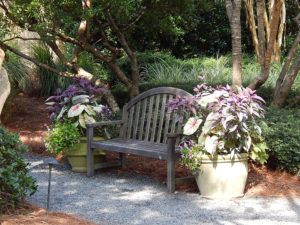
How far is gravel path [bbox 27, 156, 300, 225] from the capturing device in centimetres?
508

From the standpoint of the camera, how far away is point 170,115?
271 inches

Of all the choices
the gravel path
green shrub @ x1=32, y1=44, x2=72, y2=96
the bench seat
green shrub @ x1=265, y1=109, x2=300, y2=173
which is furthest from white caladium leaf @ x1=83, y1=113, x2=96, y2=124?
green shrub @ x1=32, y1=44, x2=72, y2=96

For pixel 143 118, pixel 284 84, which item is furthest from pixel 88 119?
pixel 284 84

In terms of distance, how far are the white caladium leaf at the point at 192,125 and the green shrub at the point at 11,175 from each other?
177 centimetres

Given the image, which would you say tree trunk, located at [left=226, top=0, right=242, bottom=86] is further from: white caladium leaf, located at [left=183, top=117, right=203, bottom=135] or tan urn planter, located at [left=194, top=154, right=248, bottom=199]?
tan urn planter, located at [left=194, top=154, right=248, bottom=199]

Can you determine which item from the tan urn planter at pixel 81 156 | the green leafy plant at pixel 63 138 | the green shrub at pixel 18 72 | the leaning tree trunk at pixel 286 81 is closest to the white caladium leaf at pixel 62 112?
the green leafy plant at pixel 63 138

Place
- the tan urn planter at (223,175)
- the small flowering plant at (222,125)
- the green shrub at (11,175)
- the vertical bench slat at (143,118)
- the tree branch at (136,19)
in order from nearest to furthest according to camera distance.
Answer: the green shrub at (11,175) → the small flowering plant at (222,125) → the tan urn planter at (223,175) → the vertical bench slat at (143,118) → the tree branch at (136,19)

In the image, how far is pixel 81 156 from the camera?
7387 mm

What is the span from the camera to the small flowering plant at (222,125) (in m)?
5.64

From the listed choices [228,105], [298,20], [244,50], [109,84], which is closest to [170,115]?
[228,105]

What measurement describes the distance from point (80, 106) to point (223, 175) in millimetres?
2449

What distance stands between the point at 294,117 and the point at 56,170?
134 inches

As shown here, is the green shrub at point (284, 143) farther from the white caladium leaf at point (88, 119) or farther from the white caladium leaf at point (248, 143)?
the white caladium leaf at point (88, 119)

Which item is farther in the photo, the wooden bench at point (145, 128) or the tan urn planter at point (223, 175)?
the wooden bench at point (145, 128)
